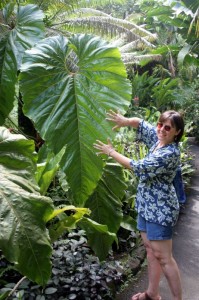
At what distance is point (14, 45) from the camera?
6.64 ft

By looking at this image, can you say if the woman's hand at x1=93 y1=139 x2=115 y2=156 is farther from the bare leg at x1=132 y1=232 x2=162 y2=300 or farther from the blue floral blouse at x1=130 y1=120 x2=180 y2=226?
the bare leg at x1=132 y1=232 x2=162 y2=300

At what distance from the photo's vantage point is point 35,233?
4.94ft

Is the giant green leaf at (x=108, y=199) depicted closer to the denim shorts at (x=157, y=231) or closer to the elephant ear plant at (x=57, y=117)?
Answer: the denim shorts at (x=157, y=231)

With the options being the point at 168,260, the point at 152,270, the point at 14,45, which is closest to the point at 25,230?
the point at 14,45

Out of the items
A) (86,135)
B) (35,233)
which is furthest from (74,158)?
(35,233)

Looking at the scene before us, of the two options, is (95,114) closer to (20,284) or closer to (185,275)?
(20,284)

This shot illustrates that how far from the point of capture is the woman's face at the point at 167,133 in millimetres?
2297

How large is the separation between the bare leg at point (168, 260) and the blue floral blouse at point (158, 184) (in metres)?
0.16

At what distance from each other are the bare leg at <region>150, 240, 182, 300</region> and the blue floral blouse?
0.52ft

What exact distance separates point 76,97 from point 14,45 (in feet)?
1.67

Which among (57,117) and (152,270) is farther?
(152,270)

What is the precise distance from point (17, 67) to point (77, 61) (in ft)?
1.06

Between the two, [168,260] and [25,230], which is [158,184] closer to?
[168,260]

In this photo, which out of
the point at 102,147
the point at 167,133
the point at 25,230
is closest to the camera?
the point at 25,230
